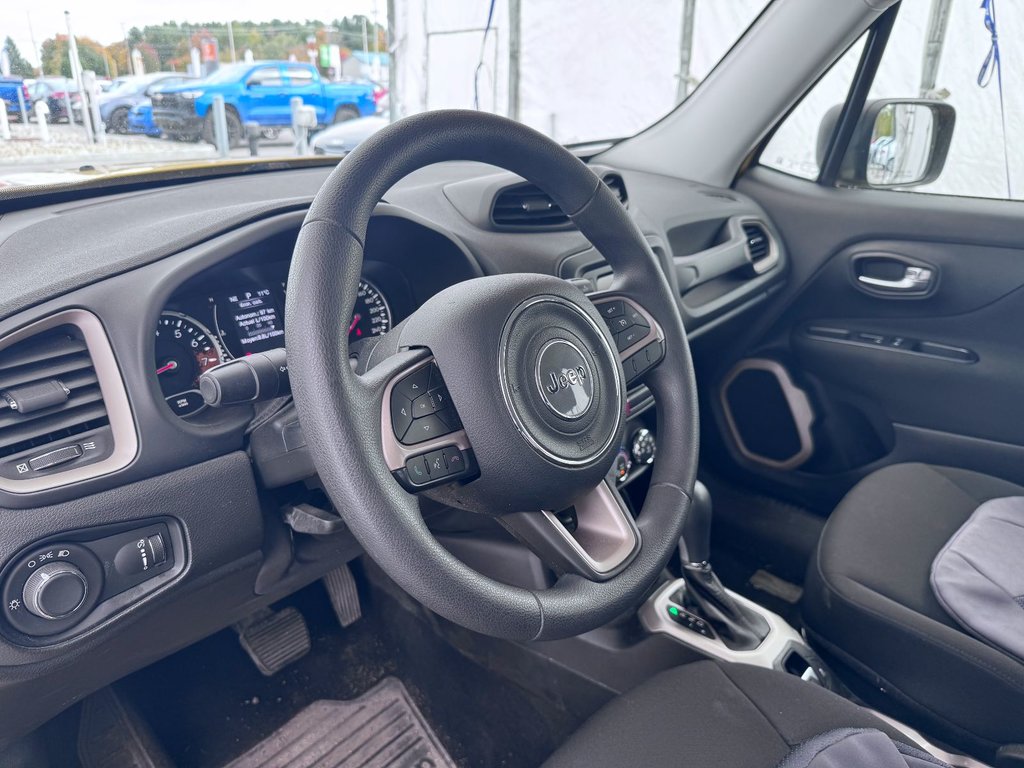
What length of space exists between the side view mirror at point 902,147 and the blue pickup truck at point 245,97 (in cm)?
124

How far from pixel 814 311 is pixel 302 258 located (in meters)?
1.67

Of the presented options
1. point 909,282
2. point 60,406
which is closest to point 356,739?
point 60,406

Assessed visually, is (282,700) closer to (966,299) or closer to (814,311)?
(814,311)

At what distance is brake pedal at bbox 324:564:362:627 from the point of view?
1854 millimetres

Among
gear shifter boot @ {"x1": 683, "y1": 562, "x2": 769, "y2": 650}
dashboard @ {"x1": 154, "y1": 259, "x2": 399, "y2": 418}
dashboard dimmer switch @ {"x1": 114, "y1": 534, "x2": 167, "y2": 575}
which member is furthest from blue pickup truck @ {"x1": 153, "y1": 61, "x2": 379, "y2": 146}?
gear shifter boot @ {"x1": 683, "y1": 562, "x2": 769, "y2": 650}

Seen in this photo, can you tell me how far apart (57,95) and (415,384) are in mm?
780

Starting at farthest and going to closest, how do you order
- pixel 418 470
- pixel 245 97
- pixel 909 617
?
pixel 245 97, pixel 909 617, pixel 418 470

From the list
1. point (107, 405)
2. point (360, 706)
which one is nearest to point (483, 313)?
point (107, 405)

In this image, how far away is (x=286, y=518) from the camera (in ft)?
4.00

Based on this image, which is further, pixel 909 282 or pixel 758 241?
pixel 758 241

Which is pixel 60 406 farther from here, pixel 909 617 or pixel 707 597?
pixel 909 617

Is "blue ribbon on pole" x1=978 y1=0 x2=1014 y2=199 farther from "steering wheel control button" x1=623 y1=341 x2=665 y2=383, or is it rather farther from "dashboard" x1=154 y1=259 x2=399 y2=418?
"dashboard" x1=154 y1=259 x2=399 y2=418

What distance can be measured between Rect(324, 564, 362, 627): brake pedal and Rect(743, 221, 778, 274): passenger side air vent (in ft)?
4.11

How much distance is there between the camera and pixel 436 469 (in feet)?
2.78
